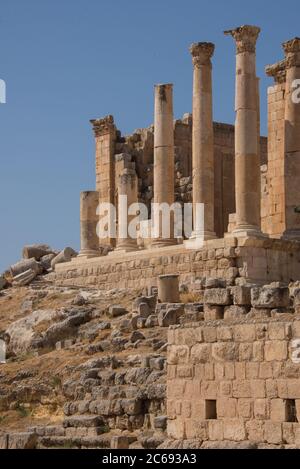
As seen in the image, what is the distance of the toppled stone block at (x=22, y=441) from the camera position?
2272 centimetres

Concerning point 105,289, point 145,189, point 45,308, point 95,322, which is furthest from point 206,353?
point 145,189

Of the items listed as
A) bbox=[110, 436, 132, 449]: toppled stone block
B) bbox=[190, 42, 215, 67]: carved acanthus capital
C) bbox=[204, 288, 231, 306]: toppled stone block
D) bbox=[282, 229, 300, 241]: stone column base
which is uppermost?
bbox=[190, 42, 215, 67]: carved acanthus capital

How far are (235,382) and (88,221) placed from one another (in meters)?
25.2

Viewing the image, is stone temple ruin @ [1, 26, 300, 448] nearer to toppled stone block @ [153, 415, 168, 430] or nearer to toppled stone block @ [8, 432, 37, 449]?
toppled stone block @ [153, 415, 168, 430]

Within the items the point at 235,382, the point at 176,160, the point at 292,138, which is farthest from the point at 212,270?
the point at 176,160

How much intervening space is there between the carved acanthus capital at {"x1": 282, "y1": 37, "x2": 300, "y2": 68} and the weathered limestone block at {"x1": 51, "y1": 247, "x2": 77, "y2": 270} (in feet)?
38.8

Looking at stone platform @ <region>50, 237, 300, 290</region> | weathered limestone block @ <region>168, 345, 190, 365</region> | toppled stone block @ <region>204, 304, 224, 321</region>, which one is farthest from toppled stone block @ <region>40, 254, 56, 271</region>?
weathered limestone block @ <region>168, 345, 190, 365</region>

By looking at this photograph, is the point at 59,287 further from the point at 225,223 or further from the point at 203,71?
the point at 225,223

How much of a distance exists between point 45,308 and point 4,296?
17.9 feet

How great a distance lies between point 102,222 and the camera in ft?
161

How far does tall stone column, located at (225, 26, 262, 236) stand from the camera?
36.1 meters

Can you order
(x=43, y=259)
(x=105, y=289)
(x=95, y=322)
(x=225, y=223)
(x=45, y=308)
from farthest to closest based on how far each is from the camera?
(x=225, y=223)
(x=43, y=259)
(x=105, y=289)
(x=45, y=308)
(x=95, y=322)

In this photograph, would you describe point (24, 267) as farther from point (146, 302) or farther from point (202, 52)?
point (146, 302)

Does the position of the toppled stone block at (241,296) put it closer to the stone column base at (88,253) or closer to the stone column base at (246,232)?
the stone column base at (246,232)
